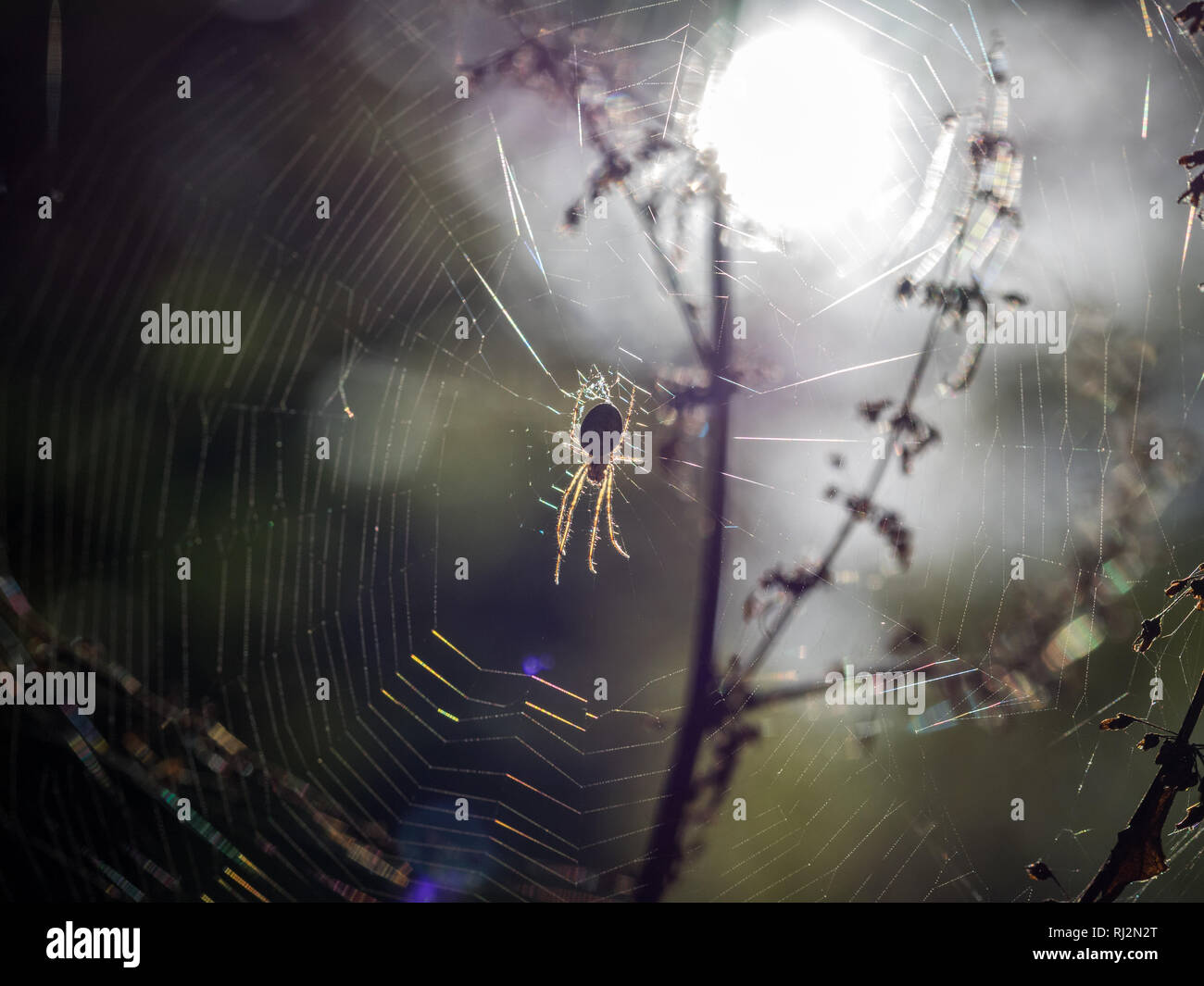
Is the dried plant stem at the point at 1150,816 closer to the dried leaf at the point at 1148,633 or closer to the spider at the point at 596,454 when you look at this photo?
the dried leaf at the point at 1148,633

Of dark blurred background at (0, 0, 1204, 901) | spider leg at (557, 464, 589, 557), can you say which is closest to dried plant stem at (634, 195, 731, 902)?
dark blurred background at (0, 0, 1204, 901)

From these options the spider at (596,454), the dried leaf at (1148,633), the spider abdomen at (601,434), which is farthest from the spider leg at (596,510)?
the dried leaf at (1148,633)

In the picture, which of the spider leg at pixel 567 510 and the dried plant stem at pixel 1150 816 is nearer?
the dried plant stem at pixel 1150 816

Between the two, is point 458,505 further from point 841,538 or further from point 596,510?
point 841,538

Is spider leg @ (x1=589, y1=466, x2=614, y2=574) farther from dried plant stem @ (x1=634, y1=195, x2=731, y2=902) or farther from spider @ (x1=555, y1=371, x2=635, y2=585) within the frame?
dried plant stem @ (x1=634, y1=195, x2=731, y2=902)

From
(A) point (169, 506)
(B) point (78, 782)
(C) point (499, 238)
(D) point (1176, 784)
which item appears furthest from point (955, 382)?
(B) point (78, 782)

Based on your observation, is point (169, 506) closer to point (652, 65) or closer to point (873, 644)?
point (652, 65)

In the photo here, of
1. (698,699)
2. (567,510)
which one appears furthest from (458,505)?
(698,699)
